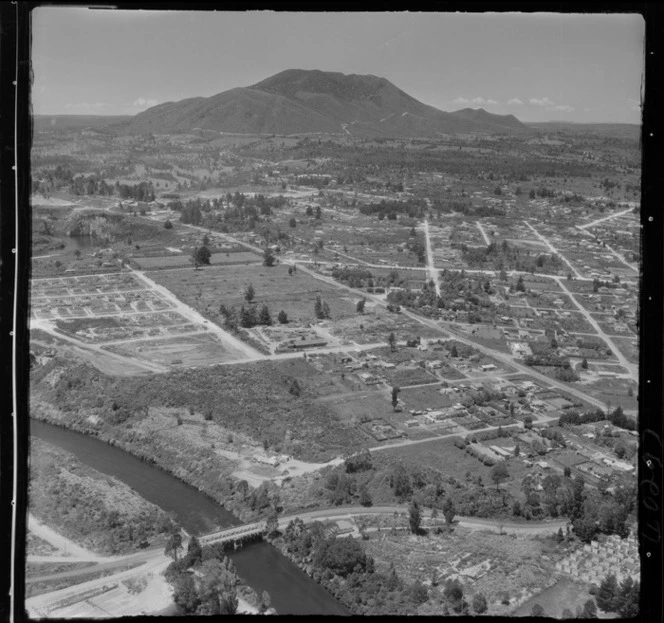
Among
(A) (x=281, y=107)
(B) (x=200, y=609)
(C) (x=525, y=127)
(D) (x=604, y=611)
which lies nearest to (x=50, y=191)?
(A) (x=281, y=107)

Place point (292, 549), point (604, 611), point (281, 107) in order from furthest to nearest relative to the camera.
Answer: point (281, 107), point (292, 549), point (604, 611)

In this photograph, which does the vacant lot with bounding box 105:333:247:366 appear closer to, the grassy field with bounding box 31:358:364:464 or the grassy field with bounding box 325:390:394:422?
the grassy field with bounding box 31:358:364:464

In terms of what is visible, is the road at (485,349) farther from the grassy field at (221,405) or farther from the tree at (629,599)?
the tree at (629,599)

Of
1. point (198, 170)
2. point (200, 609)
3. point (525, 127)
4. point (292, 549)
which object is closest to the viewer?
point (200, 609)

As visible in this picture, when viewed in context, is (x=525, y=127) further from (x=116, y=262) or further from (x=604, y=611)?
(x=116, y=262)

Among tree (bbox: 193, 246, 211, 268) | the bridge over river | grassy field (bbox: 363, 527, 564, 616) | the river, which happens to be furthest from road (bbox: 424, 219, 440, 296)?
the river

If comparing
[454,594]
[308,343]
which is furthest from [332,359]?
[454,594]

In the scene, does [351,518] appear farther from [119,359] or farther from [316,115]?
[316,115]
